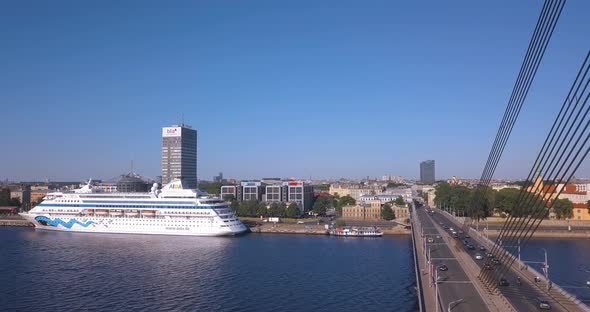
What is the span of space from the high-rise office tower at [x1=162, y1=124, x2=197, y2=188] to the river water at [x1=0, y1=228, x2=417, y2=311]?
37096 millimetres

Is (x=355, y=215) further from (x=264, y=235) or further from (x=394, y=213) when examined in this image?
(x=264, y=235)

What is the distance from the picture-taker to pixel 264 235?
33.9 meters

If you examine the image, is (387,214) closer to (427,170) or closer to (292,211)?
(292,211)

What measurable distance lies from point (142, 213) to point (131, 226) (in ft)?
3.80

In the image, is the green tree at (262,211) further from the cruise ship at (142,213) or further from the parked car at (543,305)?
the parked car at (543,305)

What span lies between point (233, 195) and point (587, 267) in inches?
1522

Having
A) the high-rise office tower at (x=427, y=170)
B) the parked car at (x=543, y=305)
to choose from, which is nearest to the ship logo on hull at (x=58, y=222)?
the parked car at (x=543, y=305)

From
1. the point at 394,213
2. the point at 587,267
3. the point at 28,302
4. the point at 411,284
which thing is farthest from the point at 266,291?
the point at 394,213

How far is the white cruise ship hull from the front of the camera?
31.7 metres

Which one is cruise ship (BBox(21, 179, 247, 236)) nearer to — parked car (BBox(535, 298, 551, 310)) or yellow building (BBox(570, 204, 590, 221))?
parked car (BBox(535, 298, 551, 310))

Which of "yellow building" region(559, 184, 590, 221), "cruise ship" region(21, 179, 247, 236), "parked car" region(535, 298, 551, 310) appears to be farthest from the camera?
"yellow building" region(559, 184, 590, 221)

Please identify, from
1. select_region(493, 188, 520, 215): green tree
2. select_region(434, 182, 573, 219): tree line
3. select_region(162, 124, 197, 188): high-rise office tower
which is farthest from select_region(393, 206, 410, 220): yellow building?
select_region(162, 124, 197, 188): high-rise office tower

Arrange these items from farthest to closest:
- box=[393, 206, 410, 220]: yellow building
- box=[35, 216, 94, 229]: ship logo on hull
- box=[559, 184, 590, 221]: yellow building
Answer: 1. box=[393, 206, 410, 220]: yellow building
2. box=[559, 184, 590, 221]: yellow building
3. box=[35, 216, 94, 229]: ship logo on hull

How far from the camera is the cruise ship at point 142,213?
31969mm
